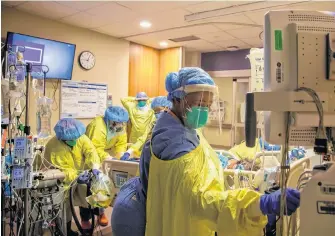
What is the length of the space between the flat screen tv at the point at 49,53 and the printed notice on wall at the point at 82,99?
0.21 metres

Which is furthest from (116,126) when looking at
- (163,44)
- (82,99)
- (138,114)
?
(163,44)

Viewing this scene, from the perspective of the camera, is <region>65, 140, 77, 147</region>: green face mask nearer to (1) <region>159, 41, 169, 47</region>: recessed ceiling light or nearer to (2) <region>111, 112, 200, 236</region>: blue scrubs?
(2) <region>111, 112, 200, 236</region>: blue scrubs

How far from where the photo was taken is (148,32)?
4492 millimetres

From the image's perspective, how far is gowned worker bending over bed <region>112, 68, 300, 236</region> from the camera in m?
1.04

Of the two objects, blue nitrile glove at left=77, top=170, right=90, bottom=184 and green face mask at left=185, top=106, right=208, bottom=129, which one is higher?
green face mask at left=185, top=106, right=208, bottom=129

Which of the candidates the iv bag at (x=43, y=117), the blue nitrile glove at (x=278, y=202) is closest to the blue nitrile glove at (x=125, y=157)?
the iv bag at (x=43, y=117)

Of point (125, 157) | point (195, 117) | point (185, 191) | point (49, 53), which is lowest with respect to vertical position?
point (125, 157)

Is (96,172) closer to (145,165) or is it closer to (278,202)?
(145,165)

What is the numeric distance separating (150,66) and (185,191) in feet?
15.5

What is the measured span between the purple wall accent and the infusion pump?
4335mm

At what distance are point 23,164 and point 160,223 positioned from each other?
4.86ft

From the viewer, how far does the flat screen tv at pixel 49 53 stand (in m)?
3.54

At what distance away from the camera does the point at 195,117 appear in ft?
4.54

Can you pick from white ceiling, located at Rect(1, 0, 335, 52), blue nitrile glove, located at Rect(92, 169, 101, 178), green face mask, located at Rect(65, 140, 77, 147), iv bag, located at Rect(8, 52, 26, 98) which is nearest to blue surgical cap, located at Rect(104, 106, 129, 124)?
green face mask, located at Rect(65, 140, 77, 147)
